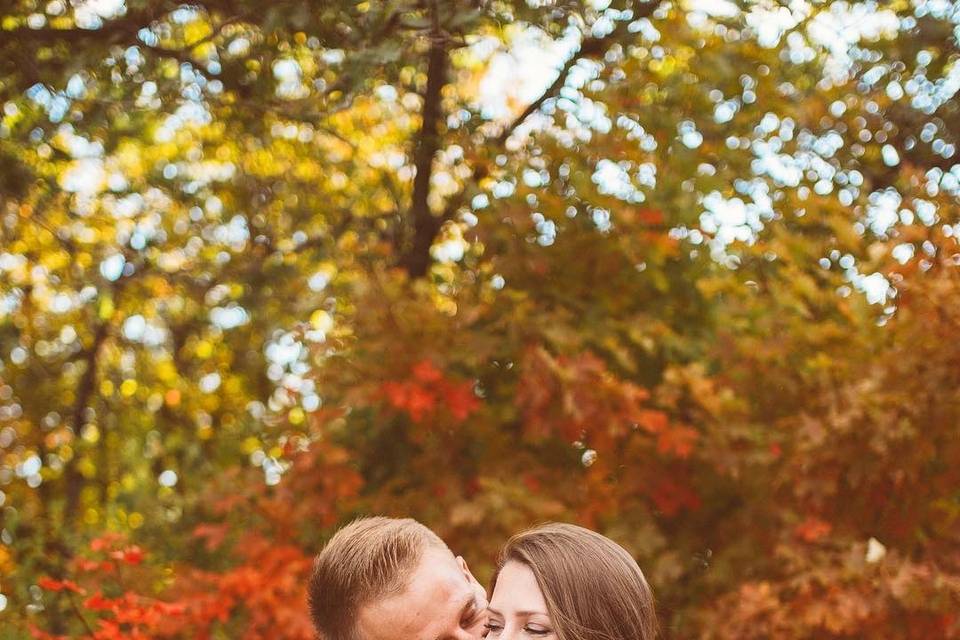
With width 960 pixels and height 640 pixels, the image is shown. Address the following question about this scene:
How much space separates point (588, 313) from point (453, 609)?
9.21 feet

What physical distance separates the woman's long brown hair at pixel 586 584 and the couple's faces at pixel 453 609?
3 cm

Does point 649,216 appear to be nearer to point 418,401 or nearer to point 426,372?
point 426,372

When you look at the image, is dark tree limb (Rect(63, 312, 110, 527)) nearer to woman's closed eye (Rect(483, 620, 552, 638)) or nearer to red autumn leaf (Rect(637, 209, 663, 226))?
red autumn leaf (Rect(637, 209, 663, 226))

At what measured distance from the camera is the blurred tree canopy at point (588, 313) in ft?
14.8

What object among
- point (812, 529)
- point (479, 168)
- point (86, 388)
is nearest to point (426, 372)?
point (479, 168)

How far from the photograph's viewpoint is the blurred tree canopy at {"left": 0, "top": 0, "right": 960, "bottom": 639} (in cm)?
452

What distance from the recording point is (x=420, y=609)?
2529 millimetres

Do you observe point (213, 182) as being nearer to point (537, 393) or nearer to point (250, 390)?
point (250, 390)

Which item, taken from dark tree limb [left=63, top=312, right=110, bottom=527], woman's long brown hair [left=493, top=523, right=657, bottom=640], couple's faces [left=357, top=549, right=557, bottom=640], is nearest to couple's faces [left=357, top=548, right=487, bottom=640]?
couple's faces [left=357, top=549, right=557, bottom=640]

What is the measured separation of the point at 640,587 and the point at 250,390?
249 inches

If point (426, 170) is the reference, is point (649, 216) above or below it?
below

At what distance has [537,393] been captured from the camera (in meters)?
4.91

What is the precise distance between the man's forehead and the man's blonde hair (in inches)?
0.8

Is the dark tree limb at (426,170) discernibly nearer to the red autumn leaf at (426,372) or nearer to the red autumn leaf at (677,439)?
the red autumn leaf at (426,372)
